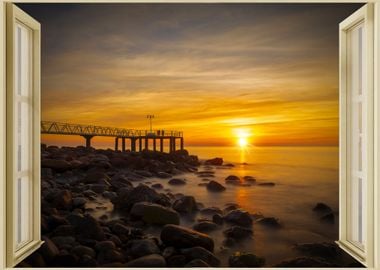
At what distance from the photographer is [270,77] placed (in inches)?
122

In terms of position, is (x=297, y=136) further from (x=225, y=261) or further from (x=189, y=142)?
(x=225, y=261)

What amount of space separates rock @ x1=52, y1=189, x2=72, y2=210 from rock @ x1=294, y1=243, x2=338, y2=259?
182cm

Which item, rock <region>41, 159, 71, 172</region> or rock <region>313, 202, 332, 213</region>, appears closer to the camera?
rock <region>313, 202, 332, 213</region>

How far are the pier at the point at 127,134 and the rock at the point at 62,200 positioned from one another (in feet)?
1.45

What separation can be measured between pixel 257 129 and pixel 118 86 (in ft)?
3.90

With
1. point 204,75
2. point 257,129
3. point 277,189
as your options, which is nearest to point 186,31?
point 204,75

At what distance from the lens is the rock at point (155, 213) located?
3057mm

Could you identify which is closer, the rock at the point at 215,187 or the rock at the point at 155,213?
the rock at the point at 155,213

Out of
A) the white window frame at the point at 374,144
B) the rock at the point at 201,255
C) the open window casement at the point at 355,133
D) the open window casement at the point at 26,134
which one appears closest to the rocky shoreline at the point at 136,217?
the rock at the point at 201,255

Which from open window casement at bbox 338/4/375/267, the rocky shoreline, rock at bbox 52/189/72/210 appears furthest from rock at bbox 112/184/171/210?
open window casement at bbox 338/4/375/267

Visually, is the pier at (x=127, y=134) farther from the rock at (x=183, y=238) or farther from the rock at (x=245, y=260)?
the rock at (x=245, y=260)

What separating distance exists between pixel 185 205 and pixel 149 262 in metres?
0.53

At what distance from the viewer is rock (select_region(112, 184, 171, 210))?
3.18m

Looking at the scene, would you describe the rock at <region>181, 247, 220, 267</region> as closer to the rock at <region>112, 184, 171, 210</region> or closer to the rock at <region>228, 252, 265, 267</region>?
the rock at <region>228, 252, 265, 267</region>
